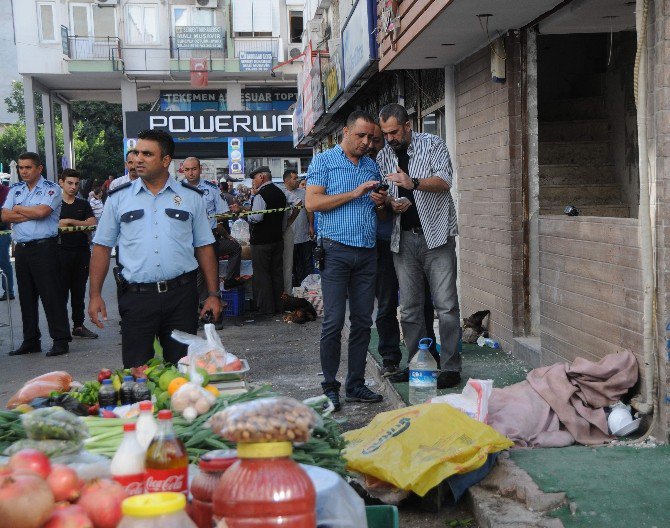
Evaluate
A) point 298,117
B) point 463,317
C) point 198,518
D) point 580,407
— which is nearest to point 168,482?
point 198,518

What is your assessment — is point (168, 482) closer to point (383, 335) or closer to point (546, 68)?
point (383, 335)

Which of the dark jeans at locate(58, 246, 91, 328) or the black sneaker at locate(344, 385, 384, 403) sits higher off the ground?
the dark jeans at locate(58, 246, 91, 328)

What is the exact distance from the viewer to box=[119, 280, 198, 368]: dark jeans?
18.6 feet

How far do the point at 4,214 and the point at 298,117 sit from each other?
19.6 meters

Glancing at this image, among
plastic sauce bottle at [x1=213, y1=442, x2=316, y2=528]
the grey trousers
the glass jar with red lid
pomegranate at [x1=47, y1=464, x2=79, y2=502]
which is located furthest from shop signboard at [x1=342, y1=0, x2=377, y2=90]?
plastic sauce bottle at [x1=213, y1=442, x2=316, y2=528]

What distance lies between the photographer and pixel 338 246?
22.4 feet

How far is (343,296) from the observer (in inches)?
270

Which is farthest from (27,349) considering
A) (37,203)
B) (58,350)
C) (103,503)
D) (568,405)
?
(103,503)

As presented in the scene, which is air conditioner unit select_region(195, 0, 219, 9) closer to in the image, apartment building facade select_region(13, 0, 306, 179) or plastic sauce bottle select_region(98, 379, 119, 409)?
apartment building facade select_region(13, 0, 306, 179)

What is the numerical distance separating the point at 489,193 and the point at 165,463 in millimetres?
6867

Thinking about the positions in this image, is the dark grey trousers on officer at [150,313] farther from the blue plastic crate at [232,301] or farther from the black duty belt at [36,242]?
the blue plastic crate at [232,301]

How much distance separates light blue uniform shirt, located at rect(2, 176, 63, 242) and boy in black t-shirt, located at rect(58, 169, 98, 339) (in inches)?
33.5

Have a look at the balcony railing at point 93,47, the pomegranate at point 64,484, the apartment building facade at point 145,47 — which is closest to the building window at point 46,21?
the apartment building facade at point 145,47

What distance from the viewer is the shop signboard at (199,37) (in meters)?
47.1
